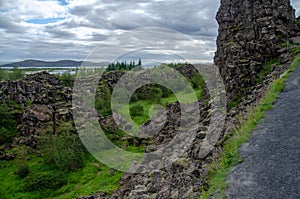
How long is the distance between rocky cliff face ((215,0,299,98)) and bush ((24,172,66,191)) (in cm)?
2932

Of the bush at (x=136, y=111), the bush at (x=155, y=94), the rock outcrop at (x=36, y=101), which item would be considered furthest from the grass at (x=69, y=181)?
the bush at (x=155, y=94)

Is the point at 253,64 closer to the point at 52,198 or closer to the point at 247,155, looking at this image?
the point at 247,155

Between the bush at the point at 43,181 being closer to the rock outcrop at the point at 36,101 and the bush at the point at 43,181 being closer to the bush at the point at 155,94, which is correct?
the rock outcrop at the point at 36,101

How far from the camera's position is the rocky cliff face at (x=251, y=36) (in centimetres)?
2989

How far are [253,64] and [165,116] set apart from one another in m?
22.8

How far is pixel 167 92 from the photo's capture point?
4232 inches

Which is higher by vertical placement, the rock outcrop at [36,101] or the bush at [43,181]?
the rock outcrop at [36,101]

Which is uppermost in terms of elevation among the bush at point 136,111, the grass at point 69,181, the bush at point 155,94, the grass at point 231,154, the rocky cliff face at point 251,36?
the rocky cliff face at point 251,36

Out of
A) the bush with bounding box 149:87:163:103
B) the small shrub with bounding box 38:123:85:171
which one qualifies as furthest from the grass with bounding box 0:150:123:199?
the bush with bounding box 149:87:163:103

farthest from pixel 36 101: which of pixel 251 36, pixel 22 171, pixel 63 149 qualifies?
pixel 251 36

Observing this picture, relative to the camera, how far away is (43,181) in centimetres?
4519

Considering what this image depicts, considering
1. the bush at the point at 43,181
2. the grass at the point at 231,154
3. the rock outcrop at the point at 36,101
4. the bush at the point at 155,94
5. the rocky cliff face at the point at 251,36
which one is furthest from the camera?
the bush at the point at 155,94

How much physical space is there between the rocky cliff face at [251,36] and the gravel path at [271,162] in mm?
13732

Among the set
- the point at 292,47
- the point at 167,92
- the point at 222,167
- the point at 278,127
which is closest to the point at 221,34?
the point at 292,47
